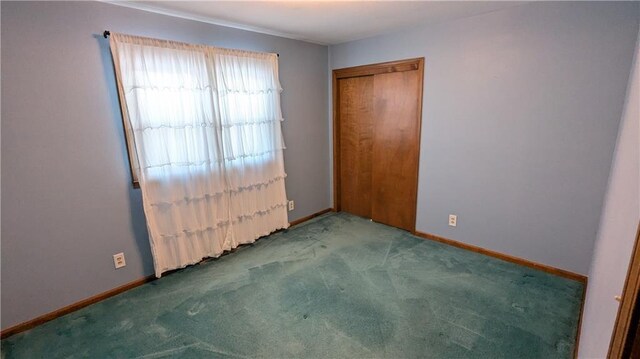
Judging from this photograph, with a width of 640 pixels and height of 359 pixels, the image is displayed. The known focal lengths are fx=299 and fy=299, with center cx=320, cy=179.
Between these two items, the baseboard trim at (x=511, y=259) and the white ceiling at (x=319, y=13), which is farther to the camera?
the baseboard trim at (x=511, y=259)

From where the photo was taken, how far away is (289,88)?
3479mm

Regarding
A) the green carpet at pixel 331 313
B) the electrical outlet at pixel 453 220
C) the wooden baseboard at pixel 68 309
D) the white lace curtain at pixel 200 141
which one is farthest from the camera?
the electrical outlet at pixel 453 220

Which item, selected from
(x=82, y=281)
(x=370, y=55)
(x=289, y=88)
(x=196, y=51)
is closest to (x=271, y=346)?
(x=82, y=281)

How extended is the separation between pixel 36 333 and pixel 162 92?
6.23 feet

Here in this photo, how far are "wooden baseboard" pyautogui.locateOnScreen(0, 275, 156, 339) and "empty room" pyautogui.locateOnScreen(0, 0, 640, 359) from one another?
14 mm

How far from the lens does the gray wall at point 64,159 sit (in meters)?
1.90

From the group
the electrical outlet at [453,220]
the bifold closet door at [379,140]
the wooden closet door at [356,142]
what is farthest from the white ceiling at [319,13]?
the electrical outlet at [453,220]

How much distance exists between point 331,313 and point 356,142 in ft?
7.60

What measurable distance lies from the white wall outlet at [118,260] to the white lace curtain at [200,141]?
0.23 meters

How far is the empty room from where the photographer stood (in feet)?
6.34

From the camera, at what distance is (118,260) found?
8.00 feet

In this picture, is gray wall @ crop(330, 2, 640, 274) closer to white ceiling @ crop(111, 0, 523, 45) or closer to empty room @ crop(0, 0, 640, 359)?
empty room @ crop(0, 0, 640, 359)

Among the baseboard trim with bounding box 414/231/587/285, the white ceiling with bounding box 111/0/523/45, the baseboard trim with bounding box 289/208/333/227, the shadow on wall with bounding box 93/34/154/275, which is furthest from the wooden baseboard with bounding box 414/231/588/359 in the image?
the shadow on wall with bounding box 93/34/154/275

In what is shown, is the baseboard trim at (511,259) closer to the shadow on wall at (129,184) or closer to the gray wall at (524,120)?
the gray wall at (524,120)
